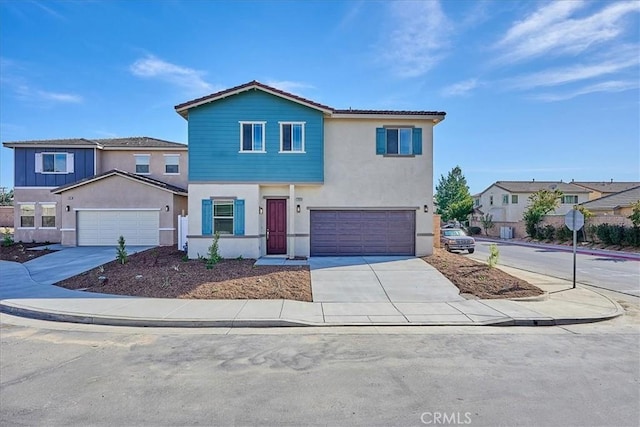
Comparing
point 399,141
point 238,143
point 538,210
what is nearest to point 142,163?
point 238,143

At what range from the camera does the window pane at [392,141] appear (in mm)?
16594

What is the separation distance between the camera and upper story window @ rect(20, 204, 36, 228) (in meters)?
23.4

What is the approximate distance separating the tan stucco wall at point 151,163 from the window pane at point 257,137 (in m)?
10.2

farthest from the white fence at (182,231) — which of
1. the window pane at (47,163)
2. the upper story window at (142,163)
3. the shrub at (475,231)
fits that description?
the shrub at (475,231)

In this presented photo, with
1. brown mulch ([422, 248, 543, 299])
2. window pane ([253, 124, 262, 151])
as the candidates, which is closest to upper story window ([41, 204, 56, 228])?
window pane ([253, 124, 262, 151])

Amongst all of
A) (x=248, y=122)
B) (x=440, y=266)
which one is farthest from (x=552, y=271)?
(x=248, y=122)

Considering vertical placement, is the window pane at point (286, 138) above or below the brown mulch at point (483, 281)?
above

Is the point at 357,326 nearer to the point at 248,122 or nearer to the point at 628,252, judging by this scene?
the point at 248,122

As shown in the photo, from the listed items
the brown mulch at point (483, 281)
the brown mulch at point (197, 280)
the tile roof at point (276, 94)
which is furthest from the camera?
the tile roof at point (276, 94)

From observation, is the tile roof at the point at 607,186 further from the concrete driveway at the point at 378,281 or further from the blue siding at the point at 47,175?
the blue siding at the point at 47,175

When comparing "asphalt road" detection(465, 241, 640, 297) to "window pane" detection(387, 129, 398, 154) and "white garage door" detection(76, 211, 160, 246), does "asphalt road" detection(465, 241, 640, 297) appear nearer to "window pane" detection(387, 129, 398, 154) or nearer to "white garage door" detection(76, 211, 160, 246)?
"window pane" detection(387, 129, 398, 154)

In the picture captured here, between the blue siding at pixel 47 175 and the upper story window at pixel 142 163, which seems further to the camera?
the upper story window at pixel 142 163

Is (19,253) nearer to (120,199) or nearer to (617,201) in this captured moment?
(120,199)
